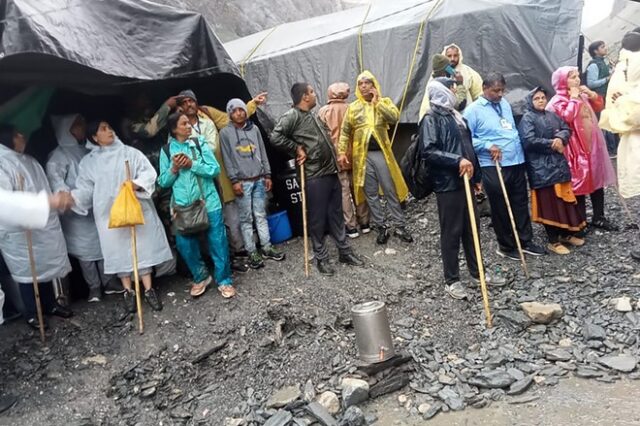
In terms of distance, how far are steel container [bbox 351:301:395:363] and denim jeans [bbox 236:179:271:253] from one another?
7.48ft

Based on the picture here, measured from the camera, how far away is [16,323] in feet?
14.9

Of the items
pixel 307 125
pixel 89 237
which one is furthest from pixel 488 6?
pixel 89 237

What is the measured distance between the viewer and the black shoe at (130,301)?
4.57 metres

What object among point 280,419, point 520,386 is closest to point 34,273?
point 280,419

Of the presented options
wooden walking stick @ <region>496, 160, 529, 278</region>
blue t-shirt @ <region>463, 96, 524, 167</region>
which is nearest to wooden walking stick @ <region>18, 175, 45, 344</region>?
blue t-shirt @ <region>463, 96, 524, 167</region>

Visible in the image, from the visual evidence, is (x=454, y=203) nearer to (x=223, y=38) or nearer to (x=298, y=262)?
(x=298, y=262)

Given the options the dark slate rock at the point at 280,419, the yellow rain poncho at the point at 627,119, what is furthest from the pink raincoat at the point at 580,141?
the dark slate rock at the point at 280,419

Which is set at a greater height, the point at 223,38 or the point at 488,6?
the point at 223,38

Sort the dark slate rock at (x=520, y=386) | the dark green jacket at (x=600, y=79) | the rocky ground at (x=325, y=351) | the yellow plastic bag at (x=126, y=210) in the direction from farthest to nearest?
the dark green jacket at (x=600, y=79) < the yellow plastic bag at (x=126, y=210) < the rocky ground at (x=325, y=351) < the dark slate rock at (x=520, y=386)

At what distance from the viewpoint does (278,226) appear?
20.0 ft

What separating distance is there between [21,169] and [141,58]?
151 cm

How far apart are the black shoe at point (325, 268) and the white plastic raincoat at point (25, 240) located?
2.49 metres

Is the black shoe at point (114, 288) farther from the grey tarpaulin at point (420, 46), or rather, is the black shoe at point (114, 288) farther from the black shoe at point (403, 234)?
the grey tarpaulin at point (420, 46)

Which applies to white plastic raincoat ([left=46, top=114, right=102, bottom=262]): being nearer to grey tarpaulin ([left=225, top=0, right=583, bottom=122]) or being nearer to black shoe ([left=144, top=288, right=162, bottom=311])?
black shoe ([left=144, top=288, right=162, bottom=311])
